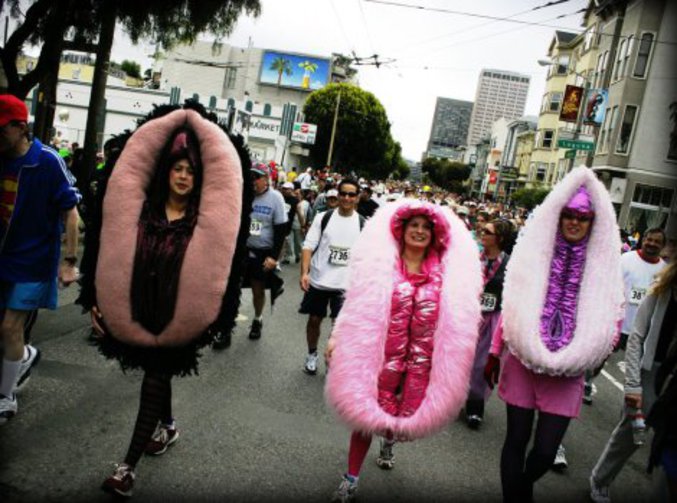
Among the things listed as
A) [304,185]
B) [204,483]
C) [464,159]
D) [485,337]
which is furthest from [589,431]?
[464,159]

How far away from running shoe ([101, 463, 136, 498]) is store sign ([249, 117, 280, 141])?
123ft

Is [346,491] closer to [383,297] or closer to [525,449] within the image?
[525,449]

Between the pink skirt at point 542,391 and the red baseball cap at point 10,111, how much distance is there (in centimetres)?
323

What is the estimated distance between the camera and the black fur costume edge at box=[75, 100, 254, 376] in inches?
119

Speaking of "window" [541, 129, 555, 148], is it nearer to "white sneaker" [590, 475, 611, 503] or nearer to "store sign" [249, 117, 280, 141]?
"store sign" [249, 117, 280, 141]

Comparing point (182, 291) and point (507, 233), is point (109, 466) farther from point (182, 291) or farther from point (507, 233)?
point (507, 233)

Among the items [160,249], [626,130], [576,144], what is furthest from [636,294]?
[626,130]

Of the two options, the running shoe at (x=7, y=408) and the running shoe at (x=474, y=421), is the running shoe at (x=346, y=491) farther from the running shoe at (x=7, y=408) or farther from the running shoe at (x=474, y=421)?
the running shoe at (x=7, y=408)

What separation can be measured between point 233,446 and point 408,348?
4.68ft

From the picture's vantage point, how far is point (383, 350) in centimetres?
301

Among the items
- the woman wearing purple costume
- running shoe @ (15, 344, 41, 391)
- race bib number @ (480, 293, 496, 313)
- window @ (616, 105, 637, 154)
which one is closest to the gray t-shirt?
the woman wearing purple costume

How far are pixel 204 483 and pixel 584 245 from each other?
8.36ft

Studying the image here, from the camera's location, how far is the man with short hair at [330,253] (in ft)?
17.5

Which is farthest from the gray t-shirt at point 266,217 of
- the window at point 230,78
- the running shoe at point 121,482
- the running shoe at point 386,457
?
the window at point 230,78
